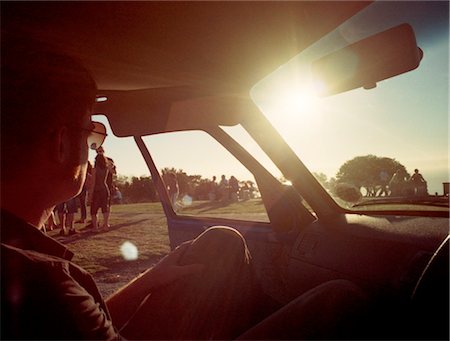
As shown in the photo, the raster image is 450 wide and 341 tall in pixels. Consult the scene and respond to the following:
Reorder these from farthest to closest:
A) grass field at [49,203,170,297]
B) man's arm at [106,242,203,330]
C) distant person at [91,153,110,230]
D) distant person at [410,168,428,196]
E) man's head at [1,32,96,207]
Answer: distant person at [91,153,110,230]
grass field at [49,203,170,297]
distant person at [410,168,428,196]
man's arm at [106,242,203,330]
man's head at [1,32,96,207]

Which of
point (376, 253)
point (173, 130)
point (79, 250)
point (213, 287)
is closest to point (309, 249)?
point (376, 253)

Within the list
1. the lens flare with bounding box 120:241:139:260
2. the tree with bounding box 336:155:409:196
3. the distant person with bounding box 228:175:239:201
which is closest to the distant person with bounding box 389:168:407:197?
the tree with bounding box 336:155:409:196

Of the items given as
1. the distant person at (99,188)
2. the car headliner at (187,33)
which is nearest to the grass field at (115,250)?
the distant person at (99,188)

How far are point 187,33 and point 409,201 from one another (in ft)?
5.61

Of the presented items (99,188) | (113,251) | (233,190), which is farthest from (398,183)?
(233,190)

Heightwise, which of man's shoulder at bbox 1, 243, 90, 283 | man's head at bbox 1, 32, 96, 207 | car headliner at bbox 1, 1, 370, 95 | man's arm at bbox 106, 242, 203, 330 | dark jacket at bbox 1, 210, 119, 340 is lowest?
man's arm at bbox 106, 242, 203, 330

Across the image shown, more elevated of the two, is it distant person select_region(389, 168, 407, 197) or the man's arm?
distant person select_region(389, 168, 407, 197)

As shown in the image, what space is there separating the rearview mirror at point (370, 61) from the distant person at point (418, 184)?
80cm

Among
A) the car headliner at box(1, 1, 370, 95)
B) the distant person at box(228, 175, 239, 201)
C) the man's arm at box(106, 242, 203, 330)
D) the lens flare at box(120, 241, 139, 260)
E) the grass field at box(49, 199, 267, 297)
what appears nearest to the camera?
the man's arm at box(106, 242, 203, 330)

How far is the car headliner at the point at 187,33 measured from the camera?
2.11m

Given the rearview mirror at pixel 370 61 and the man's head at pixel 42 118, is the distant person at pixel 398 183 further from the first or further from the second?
the man's head at pixel 42 118

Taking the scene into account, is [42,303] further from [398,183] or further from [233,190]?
[233,190]

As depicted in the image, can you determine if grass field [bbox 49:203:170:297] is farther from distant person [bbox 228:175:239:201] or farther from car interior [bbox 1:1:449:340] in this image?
distant person [bbox 228:175:239:201]

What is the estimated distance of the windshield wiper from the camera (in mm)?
2061
